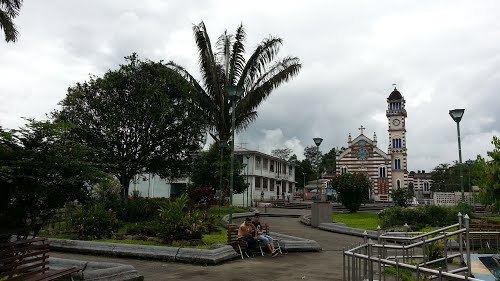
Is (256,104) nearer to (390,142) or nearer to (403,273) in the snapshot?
(403,273)

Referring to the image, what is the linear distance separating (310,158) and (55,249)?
3081 inches

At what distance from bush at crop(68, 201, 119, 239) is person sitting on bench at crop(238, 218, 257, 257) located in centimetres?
505

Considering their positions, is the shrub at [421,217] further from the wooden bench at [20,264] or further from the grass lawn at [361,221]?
the wooden bench at [20,264]

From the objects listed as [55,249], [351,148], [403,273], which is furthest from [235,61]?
[351,148]

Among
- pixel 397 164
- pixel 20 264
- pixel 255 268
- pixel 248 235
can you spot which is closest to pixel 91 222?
pixel 248 235

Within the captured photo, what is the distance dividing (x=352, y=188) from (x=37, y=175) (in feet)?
85.5

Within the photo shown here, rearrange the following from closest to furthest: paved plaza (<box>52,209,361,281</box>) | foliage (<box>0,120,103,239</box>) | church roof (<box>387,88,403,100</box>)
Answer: foliage (<box>0,120,103,239</box>), paved plaza (<box>52,209,361,281</box>), church roof (<box>387,88,403,100</box>)

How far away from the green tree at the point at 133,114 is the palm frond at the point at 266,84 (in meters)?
2.40

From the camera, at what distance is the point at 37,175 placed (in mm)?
7520

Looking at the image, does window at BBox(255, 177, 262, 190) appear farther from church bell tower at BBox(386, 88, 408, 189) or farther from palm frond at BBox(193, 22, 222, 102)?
palm frond at BBox(193, 22, 222, 102)

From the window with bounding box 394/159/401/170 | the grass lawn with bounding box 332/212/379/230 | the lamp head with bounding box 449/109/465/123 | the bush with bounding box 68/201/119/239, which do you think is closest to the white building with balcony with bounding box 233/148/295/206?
the window with bounding box 394/159/401/170

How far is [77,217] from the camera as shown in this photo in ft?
48.8

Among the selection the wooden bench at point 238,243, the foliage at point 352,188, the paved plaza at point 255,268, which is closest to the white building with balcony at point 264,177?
the foliage at point 352,188

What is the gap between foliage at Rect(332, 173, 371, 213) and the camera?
31.0m
